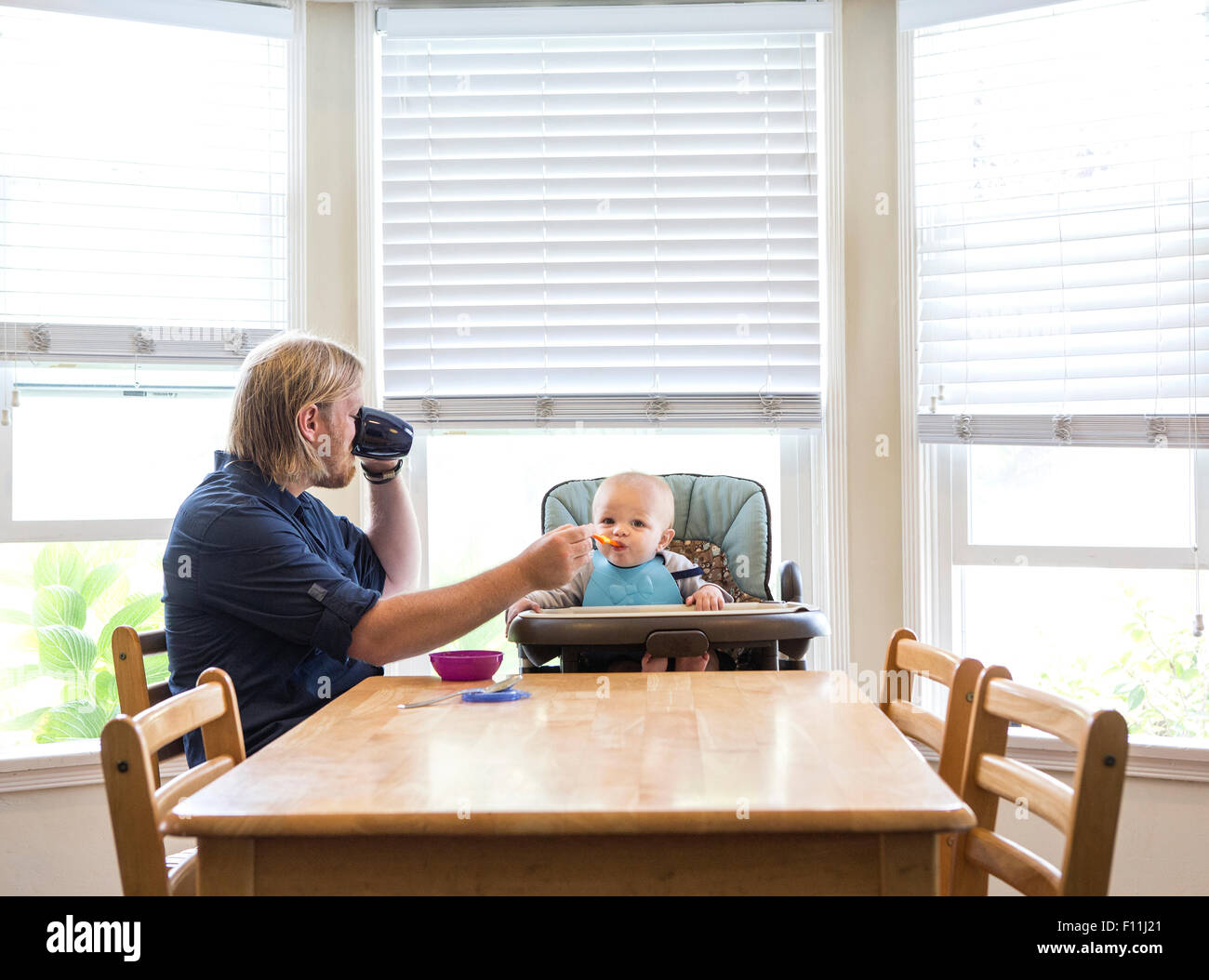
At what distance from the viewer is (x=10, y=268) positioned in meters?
2.72

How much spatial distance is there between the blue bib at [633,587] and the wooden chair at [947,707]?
26.5 inches

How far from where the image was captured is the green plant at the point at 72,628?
8.97ft

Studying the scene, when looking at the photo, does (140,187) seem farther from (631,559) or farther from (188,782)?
(188,782)

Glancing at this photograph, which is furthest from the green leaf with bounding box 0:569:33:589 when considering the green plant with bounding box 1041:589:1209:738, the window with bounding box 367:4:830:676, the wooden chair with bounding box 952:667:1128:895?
the green plant with bounding box 1041:589:1209:738

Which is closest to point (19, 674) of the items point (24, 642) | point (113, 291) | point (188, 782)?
point (24, 642)

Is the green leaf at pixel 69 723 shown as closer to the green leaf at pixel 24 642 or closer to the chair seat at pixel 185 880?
the green leaf at pixel 24 642

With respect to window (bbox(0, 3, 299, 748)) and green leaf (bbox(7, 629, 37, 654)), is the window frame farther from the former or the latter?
green leaf (bbox(7, 629, 37, 654))

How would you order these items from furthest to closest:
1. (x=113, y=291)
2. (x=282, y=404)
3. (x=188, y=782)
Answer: (x=113, y=291) < (x=282, y=404) < (x=188, y=782)

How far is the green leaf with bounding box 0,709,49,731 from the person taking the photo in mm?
2717

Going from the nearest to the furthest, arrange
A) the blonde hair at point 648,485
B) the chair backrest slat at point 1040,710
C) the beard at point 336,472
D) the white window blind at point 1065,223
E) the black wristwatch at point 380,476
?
1. the chair backrest slat at point 1040,710
2. the beard at point 336,472
3. the black wristwatch at point 380,476
4. the blonde hair at point 648,485
5. the white window blind at point 1065,223

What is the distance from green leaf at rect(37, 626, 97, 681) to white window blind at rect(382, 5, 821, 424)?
114 cm

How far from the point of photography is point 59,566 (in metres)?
2.77

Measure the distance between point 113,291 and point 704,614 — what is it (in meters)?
2.08

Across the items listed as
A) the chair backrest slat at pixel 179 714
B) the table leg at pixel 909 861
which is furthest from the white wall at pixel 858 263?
the table leg at pixel 909 861
